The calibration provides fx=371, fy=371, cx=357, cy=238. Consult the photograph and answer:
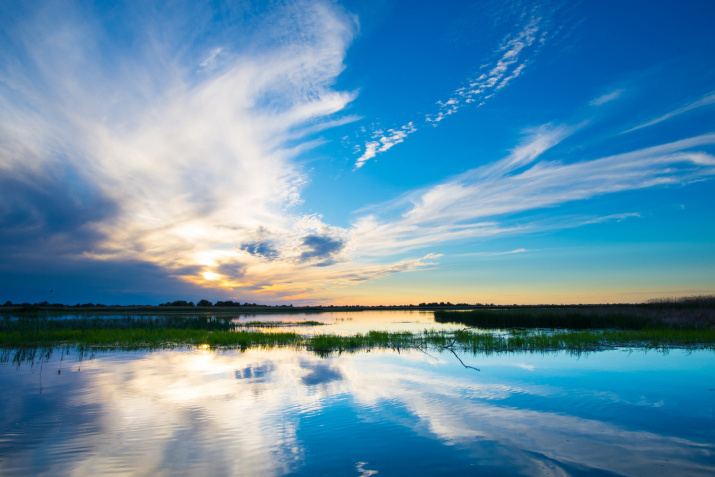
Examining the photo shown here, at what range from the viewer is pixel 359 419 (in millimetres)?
9266

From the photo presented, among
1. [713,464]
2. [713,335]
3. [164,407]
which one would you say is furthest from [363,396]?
[713,335]

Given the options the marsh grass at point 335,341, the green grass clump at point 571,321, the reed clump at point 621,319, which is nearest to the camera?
the marsh grass at point 335,341

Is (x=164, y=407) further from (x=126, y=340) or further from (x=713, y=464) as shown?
(x=126, y=340)

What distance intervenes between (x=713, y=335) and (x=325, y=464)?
95.9 feet

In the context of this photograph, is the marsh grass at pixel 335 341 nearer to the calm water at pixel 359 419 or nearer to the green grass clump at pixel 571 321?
the calm water at pixel 359 419

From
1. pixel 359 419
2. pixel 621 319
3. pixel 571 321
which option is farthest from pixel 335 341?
pixel 621 319

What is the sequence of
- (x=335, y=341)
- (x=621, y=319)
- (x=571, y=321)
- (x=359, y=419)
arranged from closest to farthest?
(x=359, y=419)
(x=335, y=341)
(x=621, y=319)
(x=571, y=321)

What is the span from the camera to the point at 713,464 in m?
6.62

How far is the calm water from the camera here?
6770mm

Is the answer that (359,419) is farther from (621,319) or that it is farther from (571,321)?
(571,321)

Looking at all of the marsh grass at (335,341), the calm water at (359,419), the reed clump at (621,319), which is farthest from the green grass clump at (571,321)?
the calm water at (359,419)

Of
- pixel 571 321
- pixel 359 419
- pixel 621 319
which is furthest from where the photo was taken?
pixel 571 321

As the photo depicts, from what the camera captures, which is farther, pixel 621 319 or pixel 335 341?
pixel 621 319

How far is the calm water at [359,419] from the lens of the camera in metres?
6.77
